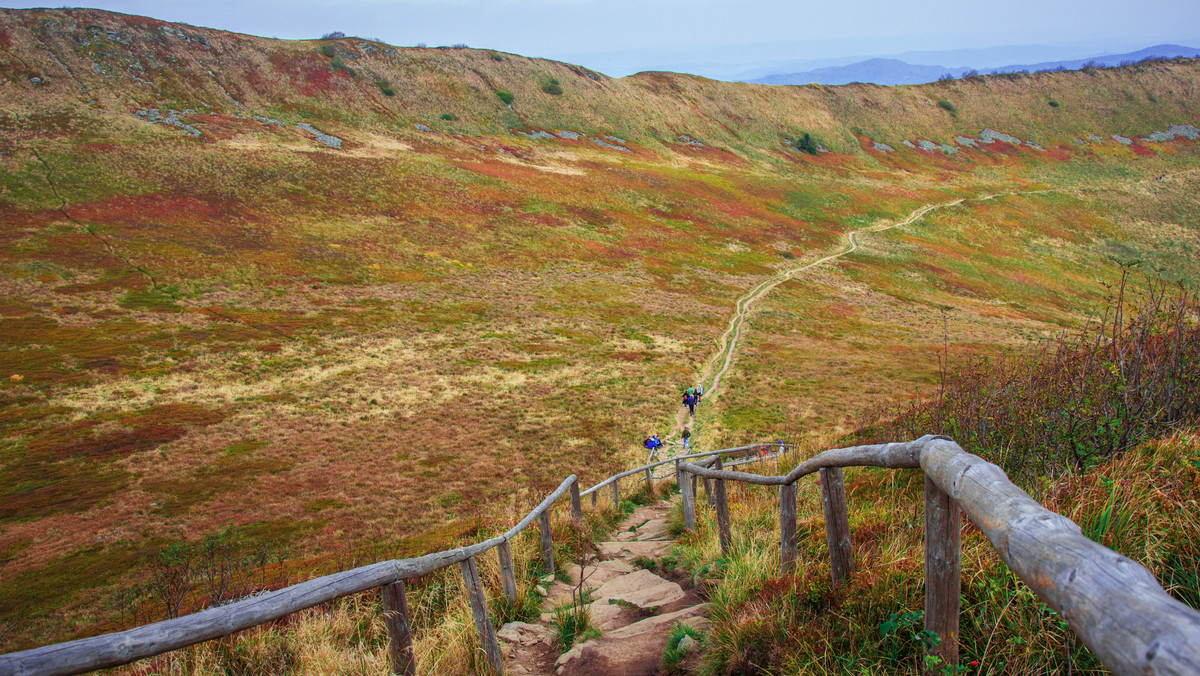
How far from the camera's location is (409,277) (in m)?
49.0

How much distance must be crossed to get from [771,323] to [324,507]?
3563 cm

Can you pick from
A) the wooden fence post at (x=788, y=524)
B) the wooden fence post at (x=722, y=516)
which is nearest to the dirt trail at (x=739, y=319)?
the wooden fence post at (x=722, y=516)

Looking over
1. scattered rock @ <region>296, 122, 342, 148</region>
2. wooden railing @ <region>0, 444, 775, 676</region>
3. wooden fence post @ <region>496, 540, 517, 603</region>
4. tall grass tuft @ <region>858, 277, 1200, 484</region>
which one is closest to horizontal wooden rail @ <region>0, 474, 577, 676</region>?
wooden railing @ <region>0, 444, 775, 676</region>

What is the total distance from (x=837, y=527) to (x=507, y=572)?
3.75 m

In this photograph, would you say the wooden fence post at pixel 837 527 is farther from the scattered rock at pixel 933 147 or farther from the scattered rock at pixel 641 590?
the scattered rock at pixel 933 147

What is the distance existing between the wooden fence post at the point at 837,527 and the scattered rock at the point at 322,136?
3159 inches

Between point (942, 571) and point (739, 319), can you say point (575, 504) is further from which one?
point (739, 319)

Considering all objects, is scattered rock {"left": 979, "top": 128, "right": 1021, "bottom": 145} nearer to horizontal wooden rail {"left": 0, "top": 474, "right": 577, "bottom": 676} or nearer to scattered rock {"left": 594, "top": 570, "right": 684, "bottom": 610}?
scattered rock {"left": 594, "top": 570, "right": 684, "bottom": 610}

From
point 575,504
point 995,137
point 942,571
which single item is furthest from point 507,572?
point 995,137

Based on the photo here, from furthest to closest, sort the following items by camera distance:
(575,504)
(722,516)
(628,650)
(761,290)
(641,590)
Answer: (761,290)
(575,504)
(722,516)
(641,590)
(628,650)

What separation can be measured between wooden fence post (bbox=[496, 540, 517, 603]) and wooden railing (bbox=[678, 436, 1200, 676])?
3567mm

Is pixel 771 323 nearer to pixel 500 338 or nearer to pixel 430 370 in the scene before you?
pixel 500 338

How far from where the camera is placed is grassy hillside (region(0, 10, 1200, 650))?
21.4m

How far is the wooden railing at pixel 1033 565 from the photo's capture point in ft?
4.78
